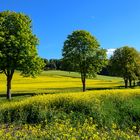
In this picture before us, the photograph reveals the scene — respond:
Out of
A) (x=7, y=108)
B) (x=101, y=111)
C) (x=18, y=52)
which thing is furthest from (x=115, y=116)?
(x=18, y=52)

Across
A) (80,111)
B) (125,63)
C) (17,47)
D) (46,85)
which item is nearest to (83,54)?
(125,63)

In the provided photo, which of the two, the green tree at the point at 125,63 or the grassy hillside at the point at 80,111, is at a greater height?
the green tree at the point at 125,63

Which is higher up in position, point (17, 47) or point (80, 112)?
point (17, 47)

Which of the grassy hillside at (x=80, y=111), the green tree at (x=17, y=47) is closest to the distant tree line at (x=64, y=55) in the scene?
the green tree at (x=17, y=47)

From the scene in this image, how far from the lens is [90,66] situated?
2778 inches

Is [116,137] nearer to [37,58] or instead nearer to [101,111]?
[101,111]

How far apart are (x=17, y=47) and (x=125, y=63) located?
133 ft

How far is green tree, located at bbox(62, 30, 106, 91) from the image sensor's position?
70.7 m

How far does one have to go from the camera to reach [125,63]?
87.6 m

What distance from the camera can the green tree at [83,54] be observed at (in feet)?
232

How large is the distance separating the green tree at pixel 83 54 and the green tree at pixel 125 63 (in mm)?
14911

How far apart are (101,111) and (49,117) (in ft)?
7.64

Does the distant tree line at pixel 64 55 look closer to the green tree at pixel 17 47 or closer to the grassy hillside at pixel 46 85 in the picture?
the green tree at pixel 17 47

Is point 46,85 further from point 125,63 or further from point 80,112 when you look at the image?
point 80,112
